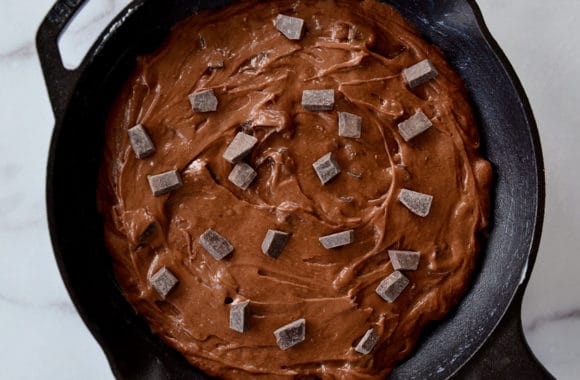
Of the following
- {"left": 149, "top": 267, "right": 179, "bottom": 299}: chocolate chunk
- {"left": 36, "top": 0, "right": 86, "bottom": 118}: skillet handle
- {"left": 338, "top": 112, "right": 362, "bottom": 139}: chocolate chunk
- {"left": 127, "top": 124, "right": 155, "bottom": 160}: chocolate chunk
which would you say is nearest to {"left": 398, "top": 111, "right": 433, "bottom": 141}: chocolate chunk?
{"left": 338, "top": 112, "right": 362, "bottom": 139}: chocolate chunk

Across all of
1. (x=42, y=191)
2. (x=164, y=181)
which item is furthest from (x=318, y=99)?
(x=42, y=191)

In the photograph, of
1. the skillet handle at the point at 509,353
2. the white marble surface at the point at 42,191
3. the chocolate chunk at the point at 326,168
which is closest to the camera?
the skillet handle at the point at 509,353

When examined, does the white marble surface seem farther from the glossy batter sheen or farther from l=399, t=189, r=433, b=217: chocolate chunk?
l=399, t=189, r=433, b=217: chocolate chunk

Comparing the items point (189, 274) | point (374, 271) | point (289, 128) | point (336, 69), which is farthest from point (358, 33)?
point (189, 274)

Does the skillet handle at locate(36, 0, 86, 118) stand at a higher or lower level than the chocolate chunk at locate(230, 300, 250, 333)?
higher

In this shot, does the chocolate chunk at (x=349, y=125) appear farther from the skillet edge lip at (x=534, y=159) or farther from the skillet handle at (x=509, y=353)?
the skillet handle at (x=509, y=353)

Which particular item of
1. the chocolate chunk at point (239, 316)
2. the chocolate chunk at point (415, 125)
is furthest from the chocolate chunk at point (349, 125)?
the chocolate chunk at point (239, 316)
